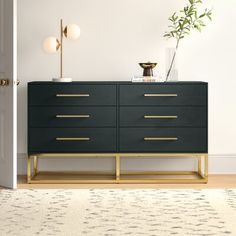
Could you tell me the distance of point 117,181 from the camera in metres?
6.08

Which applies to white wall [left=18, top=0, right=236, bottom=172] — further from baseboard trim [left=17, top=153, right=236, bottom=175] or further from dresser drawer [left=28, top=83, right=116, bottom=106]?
dresser drawer [left=28, top=83, right=116, bottom=106]

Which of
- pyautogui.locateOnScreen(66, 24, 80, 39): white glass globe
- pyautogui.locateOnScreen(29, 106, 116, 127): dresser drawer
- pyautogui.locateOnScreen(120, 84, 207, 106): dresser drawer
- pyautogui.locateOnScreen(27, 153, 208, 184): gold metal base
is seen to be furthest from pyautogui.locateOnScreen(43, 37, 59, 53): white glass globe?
pyautogui.locateOnScreen(27, 153, 208, 184): gold metal base

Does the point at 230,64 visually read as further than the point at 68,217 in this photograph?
Yes

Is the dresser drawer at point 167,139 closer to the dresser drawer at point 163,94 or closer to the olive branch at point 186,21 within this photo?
the dresser drawer at point 163,94

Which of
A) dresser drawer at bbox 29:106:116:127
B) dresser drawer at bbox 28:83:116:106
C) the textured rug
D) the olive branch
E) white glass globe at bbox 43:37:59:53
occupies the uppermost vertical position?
the olive branch

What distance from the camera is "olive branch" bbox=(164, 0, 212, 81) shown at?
6285 mm

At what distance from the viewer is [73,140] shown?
19.7ft

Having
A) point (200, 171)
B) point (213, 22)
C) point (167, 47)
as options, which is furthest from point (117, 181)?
point (213, 22)

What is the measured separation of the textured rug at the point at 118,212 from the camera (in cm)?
423

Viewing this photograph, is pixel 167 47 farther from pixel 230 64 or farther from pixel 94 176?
pixel 94 176

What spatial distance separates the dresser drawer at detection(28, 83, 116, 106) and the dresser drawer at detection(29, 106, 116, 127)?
52 millimetres

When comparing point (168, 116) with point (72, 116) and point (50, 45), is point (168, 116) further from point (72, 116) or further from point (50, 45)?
point (50, 45)

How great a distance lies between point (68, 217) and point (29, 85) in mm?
1699

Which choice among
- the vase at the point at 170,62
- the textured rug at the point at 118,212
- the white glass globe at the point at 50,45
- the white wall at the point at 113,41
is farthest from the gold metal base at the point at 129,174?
the white glass globe at the point at 50,45
